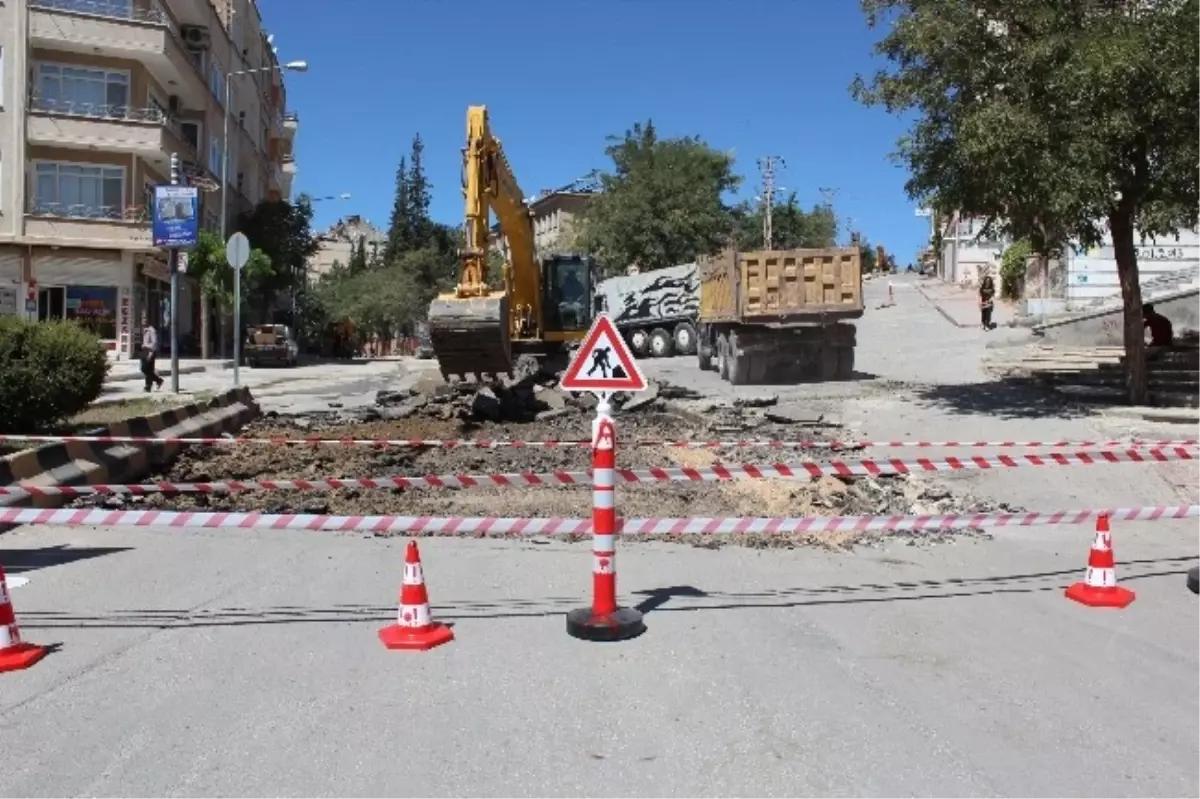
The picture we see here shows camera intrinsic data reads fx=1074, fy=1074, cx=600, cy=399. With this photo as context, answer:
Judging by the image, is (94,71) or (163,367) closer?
(163,367)

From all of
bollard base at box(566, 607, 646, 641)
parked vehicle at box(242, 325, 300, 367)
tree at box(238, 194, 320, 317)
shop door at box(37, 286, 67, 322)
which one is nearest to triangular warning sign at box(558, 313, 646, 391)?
bollard base at box(566, 607, 646, 641)

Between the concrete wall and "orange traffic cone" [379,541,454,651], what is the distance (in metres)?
25.3

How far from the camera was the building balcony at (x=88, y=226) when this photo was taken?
3822 cm

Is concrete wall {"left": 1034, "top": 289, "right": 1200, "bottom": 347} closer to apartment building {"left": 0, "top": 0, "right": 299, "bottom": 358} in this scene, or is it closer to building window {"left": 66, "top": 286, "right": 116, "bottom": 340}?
apartment building {"left": 0, "top": 0, "right": 299, "bottom": 358}

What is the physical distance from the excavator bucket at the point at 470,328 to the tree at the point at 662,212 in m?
42.2

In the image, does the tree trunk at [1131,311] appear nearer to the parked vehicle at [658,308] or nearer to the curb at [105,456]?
the curb at [105,456]

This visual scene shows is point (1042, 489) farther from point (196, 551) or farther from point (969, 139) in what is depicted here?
point (196, 551)

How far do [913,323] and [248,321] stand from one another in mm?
35113

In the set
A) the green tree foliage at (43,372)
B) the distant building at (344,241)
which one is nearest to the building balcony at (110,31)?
the green tree foliage at (43,372)

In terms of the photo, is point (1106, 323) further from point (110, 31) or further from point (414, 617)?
point (110, 31)

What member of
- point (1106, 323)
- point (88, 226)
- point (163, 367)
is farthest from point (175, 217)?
point (1106, 323)

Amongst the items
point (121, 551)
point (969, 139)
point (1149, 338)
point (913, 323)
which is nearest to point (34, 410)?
point (121, 551)

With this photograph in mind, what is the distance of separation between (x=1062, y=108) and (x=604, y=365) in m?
11.7

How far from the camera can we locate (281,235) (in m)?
54.2
